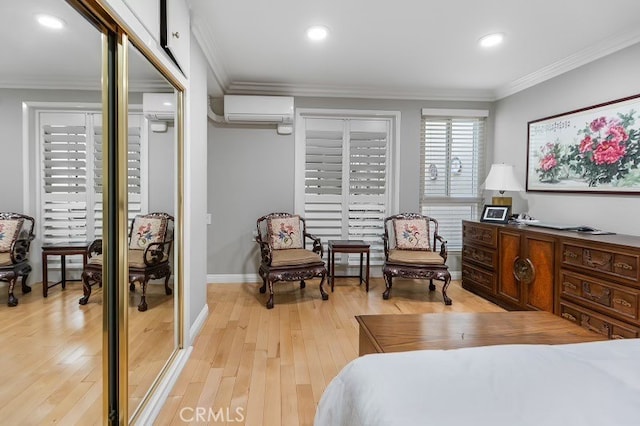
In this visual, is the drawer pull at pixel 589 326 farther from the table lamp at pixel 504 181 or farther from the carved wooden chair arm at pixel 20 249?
the carved wooden chair arm at pixel 20 249

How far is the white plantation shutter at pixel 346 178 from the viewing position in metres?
4.53

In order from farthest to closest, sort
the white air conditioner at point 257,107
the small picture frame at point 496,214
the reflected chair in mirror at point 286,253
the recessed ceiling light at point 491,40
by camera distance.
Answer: the white air conditioner at point 257,107 → the small picture frame at point 496,214 → the reflected chair in mirror at point 286,253 → the recessed ceiling light at point 491,40

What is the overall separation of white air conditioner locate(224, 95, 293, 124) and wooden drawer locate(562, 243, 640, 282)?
3107 millimetres

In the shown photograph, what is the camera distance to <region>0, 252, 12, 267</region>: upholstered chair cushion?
1029 millimetres

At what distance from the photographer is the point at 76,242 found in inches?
52.1

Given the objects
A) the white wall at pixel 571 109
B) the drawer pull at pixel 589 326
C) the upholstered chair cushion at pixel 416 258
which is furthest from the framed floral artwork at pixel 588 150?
the upholstered chair cushion at pixel 416 258

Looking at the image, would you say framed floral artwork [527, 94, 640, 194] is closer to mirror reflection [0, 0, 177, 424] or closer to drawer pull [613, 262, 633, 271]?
drawer pull [613, 262, 633, 271]

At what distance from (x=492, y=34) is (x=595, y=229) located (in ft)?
6.40

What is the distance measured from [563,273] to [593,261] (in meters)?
0.30

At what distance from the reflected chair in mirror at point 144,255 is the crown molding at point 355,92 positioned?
2.56 meters

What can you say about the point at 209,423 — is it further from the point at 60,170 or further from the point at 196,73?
the point at 196,73

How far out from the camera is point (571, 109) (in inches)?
136

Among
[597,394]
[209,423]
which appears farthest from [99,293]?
[597,394]

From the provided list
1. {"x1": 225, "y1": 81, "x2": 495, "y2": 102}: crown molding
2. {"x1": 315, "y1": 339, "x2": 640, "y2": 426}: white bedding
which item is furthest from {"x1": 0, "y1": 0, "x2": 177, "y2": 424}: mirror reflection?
{"x1": 225, "y1": 81, "x2": 495, "y2": 102}: crown molding
